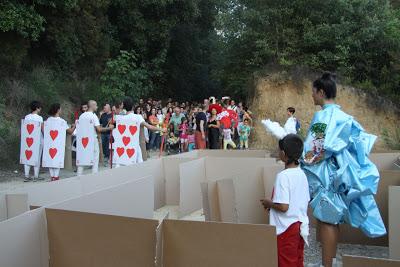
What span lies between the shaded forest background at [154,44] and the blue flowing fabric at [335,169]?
13.3 m

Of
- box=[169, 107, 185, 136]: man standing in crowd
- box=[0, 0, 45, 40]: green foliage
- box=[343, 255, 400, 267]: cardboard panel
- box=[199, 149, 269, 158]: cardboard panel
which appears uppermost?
box=[0, 0, 45, 40]: green foliage

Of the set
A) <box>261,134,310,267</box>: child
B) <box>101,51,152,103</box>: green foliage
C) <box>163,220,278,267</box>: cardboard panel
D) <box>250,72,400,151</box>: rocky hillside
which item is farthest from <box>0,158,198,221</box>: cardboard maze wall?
<box>101,51,152,103</box>: green foliage

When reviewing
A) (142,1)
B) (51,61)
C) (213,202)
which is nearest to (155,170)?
(213,202)

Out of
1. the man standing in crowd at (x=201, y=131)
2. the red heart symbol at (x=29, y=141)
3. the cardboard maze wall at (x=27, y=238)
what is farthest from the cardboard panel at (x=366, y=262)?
the man standing in crowd at (x=201, y=131)

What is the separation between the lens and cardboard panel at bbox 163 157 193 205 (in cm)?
804

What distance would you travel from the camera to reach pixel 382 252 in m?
5.73

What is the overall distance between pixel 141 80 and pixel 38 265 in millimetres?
22712

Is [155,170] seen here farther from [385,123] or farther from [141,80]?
[141,80]

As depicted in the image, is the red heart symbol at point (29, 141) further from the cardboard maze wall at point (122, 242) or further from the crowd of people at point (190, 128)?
the cardboard maze wall at point (122, 242)

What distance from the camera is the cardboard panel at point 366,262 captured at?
2.24 m

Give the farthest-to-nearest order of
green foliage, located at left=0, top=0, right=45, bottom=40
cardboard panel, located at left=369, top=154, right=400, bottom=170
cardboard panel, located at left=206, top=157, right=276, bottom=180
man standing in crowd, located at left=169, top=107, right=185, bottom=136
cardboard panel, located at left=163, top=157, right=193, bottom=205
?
man standing in crowd, located at left=169, top=107, right=185, bottom=136 → green foliage, located at left=0, top=0, right=45, bottom=40 → cardboard panel, located at left=163, top=157, right=193, bottom=205 → cardboard panel, located at left=206, top=157, right=276, bottom=180 → cardboard panel, located at left=369, top=154, right=400, bottom=170

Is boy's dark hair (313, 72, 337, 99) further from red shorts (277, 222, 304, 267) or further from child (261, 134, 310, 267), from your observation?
red shorts (277, 222, 304, 267)

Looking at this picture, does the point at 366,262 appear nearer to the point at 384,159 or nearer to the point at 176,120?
the point at 384,159

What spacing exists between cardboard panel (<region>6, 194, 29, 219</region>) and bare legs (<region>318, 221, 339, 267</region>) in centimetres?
250
